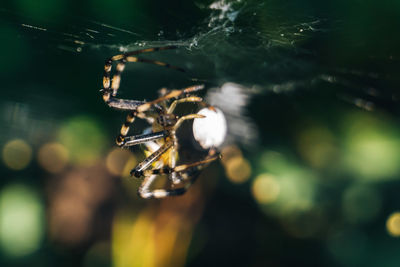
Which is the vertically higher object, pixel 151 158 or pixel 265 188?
pixel 151 158

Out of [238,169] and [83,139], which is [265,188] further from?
[83,139]

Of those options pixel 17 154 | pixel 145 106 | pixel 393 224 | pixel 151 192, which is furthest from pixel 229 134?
pixel 17 154

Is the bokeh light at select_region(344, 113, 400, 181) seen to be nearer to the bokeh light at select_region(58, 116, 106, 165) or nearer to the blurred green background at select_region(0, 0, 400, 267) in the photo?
the blurred green background at select_region(0, 0, 400, 267)

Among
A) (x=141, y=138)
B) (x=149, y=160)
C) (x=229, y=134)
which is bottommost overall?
(x=229, y=134)

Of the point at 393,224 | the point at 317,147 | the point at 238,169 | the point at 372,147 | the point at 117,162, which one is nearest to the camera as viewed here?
the point at 372,147

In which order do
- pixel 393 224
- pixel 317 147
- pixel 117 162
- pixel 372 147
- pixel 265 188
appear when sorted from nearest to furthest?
1. pixel 372 147
2. pixel 393 224
3. pixel 317 147
4. pixel 265 188
5. pixel 117 162

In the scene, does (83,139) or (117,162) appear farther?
(117,162)

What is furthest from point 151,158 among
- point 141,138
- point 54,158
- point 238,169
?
point 54,158
